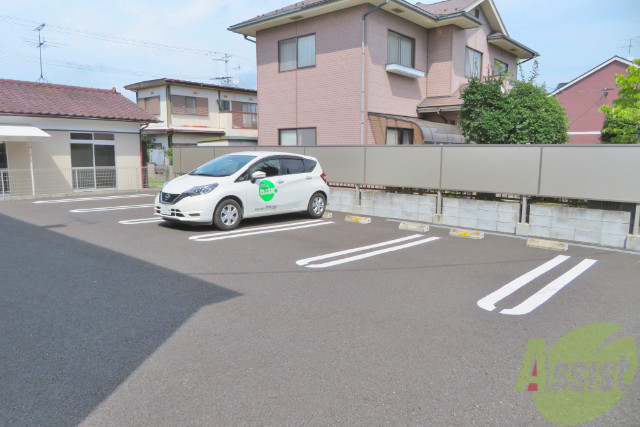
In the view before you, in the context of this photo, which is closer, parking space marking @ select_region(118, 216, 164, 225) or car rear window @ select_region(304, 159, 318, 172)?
parking space marking @ select_region(118, 216, 164, 225)

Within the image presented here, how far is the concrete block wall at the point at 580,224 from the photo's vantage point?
331 inches

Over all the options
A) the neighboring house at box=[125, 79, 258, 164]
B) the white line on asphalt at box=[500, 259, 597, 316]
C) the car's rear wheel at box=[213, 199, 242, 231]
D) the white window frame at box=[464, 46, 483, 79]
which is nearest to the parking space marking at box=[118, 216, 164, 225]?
the car's rear wheel at box=[213, 199, 242, 231]

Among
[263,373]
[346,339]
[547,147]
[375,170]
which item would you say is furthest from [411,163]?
[263,373]

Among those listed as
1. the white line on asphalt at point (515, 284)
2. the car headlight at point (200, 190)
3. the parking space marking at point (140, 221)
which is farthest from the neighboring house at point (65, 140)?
the white line on asphalt at point (515, 284)

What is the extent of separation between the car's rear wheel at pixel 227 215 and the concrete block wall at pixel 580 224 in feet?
19.6

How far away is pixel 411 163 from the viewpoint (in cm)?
1112

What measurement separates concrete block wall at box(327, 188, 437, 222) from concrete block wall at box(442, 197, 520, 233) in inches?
19.1

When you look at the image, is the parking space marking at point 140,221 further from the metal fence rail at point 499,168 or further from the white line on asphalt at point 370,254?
the white line on asphalt at point 370,254

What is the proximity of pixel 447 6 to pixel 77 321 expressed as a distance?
18453 mm

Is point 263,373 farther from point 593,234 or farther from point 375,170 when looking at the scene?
point 375,170

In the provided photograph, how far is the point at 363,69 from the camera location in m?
15.1

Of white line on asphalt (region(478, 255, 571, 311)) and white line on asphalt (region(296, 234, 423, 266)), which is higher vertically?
white line on asphalt (region(296, 234, 423, 266))

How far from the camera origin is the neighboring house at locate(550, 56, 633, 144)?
32344 mm

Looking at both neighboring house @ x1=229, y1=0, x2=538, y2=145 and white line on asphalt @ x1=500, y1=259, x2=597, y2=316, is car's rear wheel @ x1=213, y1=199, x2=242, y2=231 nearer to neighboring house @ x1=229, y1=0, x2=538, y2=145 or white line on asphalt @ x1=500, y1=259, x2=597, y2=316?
white line on asphalt @ x1=500, y1=259, x2=597, y2=316
